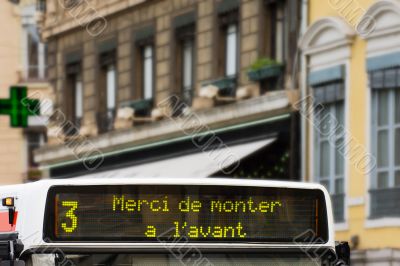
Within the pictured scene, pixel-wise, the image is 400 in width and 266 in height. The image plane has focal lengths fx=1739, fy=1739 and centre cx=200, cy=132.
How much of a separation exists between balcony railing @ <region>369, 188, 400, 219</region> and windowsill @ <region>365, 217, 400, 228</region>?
0.21ft

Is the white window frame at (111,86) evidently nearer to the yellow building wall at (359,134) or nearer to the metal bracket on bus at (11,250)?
the yellow building wall at (359,134)

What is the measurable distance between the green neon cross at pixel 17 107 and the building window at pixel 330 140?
17.2 feet

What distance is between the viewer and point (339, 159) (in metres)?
29.5

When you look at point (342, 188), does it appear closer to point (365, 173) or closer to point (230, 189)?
point (365, 173)

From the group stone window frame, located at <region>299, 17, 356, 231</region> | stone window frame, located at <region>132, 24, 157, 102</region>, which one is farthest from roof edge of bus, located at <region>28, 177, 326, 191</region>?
stone window frame, located at <region>132, 24, 157, 102</region>

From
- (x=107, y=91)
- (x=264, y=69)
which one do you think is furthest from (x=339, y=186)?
(x=107, y=91)

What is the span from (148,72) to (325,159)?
28.2ft

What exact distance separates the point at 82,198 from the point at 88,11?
28.9 metres

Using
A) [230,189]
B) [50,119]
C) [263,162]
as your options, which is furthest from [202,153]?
[230,189]

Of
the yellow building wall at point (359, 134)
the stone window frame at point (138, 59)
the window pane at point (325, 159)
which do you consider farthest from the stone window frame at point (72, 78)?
the yellow building wall at point (359, 134)

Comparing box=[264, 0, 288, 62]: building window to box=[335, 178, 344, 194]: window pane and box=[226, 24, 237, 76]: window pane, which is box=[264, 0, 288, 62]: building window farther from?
box=[335, 178, 344, 194]: window pane

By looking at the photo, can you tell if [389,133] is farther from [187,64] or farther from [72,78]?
[72,78]

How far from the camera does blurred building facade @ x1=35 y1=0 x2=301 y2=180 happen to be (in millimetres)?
31562

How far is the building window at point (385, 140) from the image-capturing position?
90.8ft
